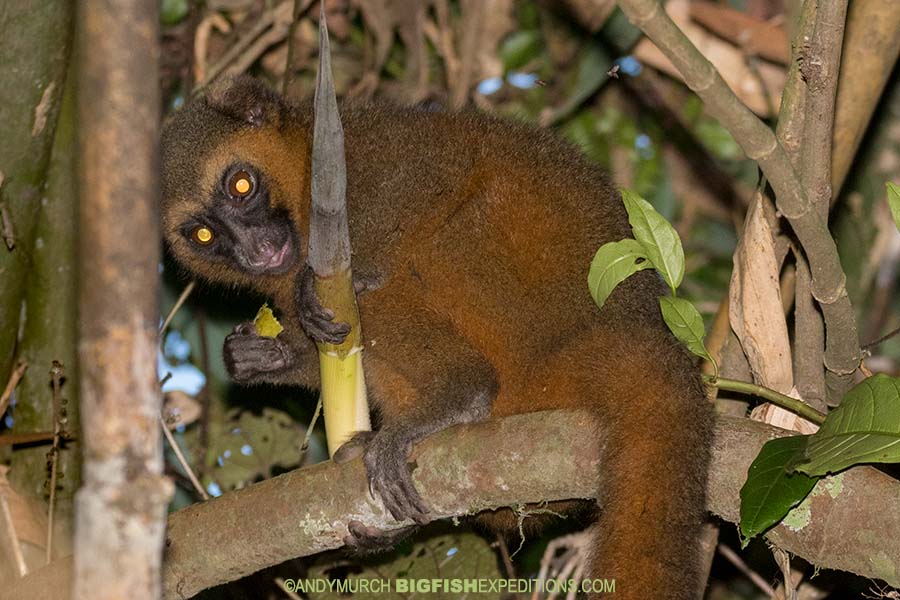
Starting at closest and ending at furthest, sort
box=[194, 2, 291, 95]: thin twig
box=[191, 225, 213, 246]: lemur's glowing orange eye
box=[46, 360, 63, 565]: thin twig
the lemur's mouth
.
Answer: box=[46, 360, 63, 565]: thin twig
the lemur's mouth
box=[191, 225, 213, 246]: lemur's glowing orange eye
box=[194, 2, 291, 95]: thin twig

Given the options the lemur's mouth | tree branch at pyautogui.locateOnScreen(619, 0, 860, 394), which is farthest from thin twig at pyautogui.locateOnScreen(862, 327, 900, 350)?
the lemur's mouth

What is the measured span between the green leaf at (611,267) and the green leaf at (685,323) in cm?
14

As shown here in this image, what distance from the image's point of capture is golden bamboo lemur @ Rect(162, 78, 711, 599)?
293 centimetres

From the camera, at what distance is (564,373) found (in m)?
3.42

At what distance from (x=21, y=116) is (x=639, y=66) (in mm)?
3486

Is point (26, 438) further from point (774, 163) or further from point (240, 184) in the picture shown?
point (774, 163)

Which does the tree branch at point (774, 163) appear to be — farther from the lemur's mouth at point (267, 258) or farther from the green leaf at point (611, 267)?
the lemur's mouth at point (267, 258)

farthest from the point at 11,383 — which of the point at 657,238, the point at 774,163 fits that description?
the point at 774,163

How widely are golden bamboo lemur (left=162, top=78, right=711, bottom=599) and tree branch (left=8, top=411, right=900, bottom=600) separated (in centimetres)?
8

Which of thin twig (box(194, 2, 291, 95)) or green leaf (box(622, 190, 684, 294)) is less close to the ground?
green leaf (box(622, 190, 684, 294))

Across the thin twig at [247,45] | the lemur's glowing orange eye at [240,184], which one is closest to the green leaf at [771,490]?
the lemur's glowing orange eye at [240,184]

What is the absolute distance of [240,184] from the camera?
4191mm

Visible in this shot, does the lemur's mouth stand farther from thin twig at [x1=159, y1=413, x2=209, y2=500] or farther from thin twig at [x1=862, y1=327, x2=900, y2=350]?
thin twig at [x1=862, y1=327, x2=900, y2=350]

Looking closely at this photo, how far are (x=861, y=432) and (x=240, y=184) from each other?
2460 millimetres
